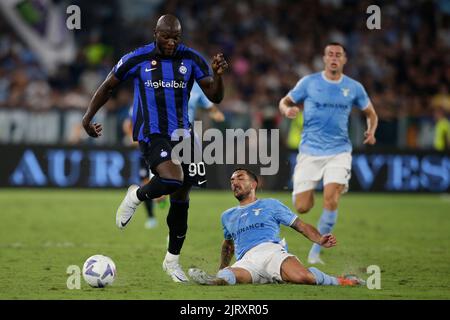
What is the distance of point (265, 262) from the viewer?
873 cm

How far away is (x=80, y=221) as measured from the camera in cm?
1538

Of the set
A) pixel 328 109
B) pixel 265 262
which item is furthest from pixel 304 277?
pixel 328 109

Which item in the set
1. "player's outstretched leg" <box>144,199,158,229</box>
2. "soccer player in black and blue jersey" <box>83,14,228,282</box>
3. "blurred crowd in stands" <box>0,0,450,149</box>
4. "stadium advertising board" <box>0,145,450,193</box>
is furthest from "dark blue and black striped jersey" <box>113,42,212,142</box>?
"blurred crowd in stands" <box>0,0,450,149</box>

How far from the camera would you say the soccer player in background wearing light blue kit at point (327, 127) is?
11156 millimetres

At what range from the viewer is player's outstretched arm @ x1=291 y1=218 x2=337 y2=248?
321 inches

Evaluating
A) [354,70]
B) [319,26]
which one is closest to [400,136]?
[354,70]

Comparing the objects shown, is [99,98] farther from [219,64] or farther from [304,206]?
[304,206]

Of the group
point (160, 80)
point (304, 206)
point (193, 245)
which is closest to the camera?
point (160, 80)

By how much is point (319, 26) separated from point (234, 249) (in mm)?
15374

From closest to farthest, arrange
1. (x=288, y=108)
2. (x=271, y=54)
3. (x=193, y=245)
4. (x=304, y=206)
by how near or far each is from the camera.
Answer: (x=288, y=108)
(x=304, y=206)
(x=193, y=245)
(x=271, y=54)

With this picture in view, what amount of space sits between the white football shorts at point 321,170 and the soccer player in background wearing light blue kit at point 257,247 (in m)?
2.25

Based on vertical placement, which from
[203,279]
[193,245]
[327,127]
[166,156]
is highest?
[327,127]

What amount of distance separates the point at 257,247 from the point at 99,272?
1.42 meters
